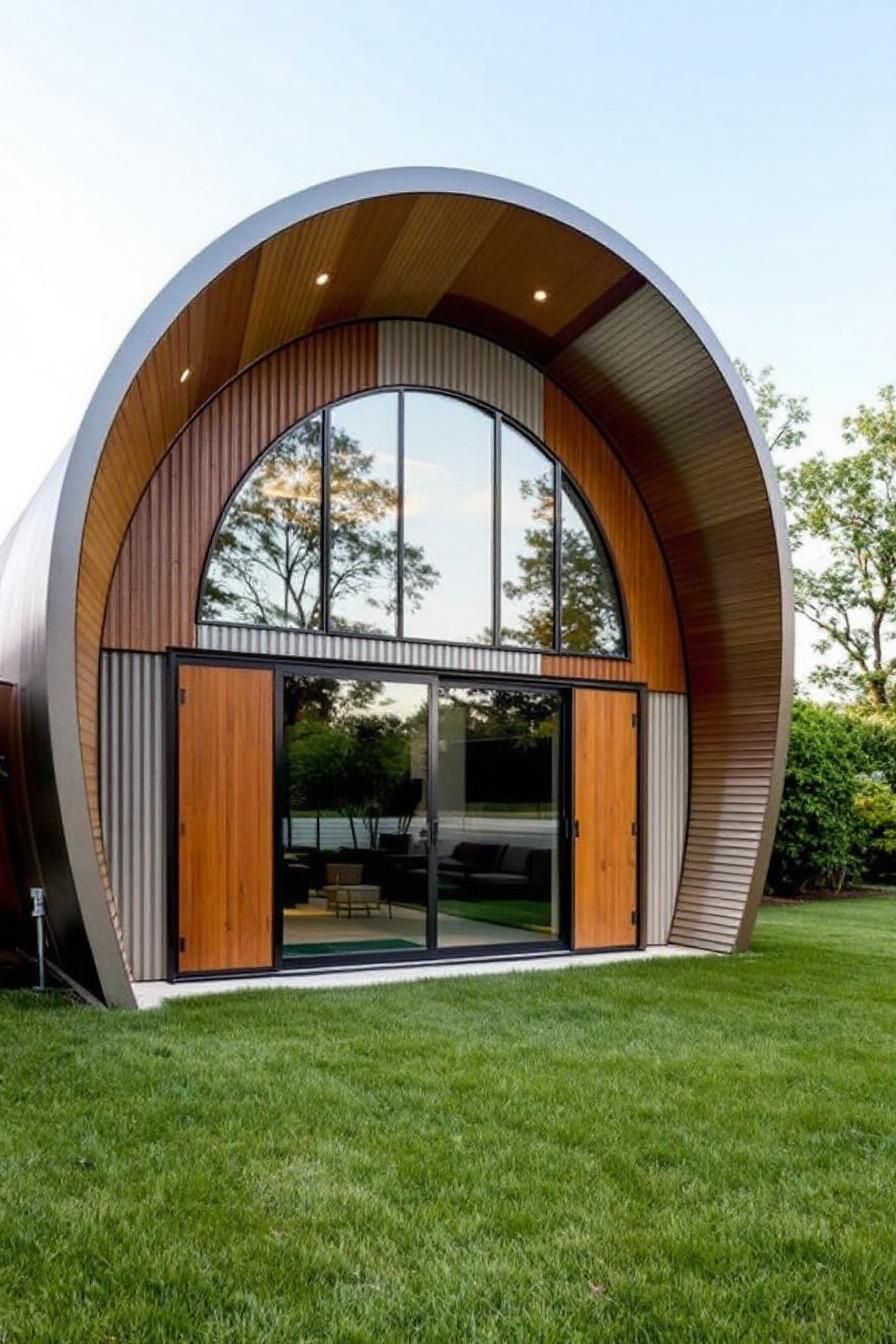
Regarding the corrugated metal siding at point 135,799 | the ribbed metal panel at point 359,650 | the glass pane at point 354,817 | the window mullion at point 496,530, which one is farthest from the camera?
the window mullion at point 496,530

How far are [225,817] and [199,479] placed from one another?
2.32 meters

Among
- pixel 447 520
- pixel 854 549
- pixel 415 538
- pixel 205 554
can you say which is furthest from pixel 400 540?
pixel 854 549

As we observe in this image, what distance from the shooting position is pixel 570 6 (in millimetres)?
11336

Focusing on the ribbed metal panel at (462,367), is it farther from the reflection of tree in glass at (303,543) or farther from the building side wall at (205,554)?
the reflection of tree in glass at (303,543)

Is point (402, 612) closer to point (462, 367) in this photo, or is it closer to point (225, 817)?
point (225, 817)

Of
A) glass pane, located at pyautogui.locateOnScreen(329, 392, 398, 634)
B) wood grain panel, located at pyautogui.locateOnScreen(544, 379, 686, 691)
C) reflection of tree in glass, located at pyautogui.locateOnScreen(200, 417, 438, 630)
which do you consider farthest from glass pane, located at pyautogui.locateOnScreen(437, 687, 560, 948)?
reflection of tree in glass, located at pyautogui.locateOnScreen(200, 417, 438, 630)

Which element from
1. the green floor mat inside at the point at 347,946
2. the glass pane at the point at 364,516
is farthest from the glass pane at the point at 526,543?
the green floor mat inside at the point at 347,946

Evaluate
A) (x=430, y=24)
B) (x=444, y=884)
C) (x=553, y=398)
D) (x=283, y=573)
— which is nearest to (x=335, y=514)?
(x=283, y=573)

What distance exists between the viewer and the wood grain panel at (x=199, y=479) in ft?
23.5

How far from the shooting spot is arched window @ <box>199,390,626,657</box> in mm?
7684

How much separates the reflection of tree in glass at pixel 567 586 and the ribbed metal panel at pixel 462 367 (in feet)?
2.12

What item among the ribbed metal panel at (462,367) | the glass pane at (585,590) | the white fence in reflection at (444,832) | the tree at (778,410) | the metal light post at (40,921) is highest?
the tree at (778,410)

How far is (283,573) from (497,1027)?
3542 millimetres

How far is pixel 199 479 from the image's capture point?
746 cm
